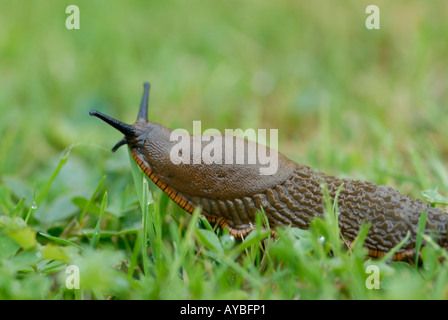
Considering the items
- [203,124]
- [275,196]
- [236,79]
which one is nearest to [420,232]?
[275,196]

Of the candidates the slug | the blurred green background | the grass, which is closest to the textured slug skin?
the slug

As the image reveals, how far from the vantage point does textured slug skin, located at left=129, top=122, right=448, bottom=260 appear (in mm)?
2449

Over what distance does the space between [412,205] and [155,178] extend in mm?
1520

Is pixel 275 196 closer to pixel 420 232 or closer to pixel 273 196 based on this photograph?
pixel 273 196

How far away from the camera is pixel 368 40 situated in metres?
6.22

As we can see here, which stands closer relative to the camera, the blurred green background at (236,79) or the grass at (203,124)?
the grass at (203,124)

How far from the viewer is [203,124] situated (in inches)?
188

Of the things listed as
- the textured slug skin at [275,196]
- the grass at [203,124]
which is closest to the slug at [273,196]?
the textured slug skin at [275,196]

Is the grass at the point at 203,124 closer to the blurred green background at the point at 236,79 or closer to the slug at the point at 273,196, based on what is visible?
the blurred green background at the point at 236,79

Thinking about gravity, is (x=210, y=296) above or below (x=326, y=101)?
below

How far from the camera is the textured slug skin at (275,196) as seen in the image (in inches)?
96.4

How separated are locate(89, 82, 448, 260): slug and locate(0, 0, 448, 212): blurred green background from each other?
794 mm
